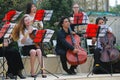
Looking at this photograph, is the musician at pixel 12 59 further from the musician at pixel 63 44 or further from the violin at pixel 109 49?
the violin at pixel 109 49

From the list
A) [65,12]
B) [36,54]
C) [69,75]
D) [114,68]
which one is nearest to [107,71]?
[114,68]

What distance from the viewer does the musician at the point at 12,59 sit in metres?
8.00

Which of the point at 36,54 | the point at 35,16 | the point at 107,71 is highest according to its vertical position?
the point at 35,16

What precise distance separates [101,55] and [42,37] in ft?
5.32

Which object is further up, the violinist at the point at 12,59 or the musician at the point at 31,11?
the musician at the point at 31,11

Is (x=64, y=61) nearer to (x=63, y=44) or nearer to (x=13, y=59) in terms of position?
(x=63, y=44)

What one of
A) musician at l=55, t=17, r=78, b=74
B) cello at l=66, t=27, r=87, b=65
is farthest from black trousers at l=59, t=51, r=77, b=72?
cello at l=66, t=27, r=87, b=65

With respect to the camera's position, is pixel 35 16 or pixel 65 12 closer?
pixel 35 16

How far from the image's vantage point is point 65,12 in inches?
658

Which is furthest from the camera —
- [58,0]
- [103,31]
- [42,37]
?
[58,0]

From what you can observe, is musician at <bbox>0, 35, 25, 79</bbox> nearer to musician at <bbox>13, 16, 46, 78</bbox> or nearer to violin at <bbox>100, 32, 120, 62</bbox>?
musician at <bbox>13, 16, 46, 78</bbox>

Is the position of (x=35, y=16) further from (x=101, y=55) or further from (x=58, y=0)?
(x=58, y=0)

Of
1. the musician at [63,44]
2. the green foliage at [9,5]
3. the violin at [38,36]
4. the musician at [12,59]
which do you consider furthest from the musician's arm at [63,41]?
the green foliage at [9,5]

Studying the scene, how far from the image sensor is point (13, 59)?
26.3ft
